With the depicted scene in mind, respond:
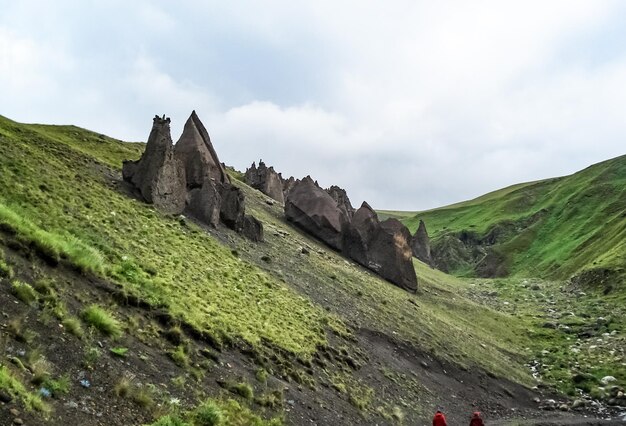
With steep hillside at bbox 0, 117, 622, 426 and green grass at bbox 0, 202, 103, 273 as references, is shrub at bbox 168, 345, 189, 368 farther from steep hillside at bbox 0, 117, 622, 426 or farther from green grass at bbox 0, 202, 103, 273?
green grass at bbox 0, 202, 103, 273

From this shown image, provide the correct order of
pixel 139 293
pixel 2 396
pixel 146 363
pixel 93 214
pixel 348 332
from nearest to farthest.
A: pixel 2 396 → pixel 146 363 → pixel 139 293 → pixel 93 214 → pixel 348 332

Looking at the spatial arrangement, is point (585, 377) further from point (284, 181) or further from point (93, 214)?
point (284, 181)

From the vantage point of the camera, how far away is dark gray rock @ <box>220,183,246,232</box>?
47.7 metres

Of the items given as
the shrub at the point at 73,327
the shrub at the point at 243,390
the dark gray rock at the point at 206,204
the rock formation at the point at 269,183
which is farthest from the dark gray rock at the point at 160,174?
the rock formation at the point at 269,183

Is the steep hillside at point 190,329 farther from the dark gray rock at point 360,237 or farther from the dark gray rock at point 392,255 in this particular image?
the dark gray rock at point 360,237

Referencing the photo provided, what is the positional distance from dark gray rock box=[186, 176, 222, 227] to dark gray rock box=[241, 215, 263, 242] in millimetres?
2709

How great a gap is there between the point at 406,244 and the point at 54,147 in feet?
133

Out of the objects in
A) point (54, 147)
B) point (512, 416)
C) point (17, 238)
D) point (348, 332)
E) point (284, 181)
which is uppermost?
point (284, 181)

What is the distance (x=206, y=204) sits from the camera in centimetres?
4588

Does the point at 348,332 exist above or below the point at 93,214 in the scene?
below

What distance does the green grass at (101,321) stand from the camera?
702 inches

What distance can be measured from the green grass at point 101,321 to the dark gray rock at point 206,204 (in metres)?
26.7

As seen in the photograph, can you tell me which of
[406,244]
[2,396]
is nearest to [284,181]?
[406,244]

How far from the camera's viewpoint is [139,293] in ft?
74.1
